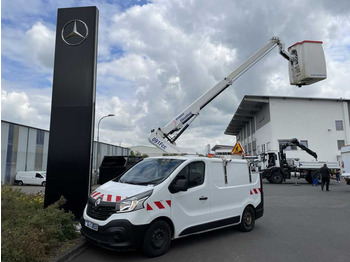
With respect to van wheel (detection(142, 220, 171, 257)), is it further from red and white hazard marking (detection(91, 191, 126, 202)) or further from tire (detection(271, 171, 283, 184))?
tire (detection(271, 171, 283, 184))

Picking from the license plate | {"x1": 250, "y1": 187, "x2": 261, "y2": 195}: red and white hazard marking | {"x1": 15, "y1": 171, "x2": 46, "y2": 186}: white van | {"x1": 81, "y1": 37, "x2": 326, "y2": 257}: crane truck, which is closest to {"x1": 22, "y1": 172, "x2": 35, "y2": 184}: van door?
{"x1": 15, "y1": 171, "x2": 46, "y2": 186}: white van

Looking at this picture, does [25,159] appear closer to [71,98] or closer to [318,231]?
[71,98]

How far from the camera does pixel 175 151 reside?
42.5 feet

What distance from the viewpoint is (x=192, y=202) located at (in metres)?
6.05

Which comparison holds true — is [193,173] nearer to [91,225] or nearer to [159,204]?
[159,204]

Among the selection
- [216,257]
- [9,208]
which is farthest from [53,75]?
[216,257]

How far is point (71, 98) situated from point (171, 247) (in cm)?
491

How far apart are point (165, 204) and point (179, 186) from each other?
440mm

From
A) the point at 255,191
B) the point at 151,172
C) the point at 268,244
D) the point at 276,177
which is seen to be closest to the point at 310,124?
the point at 276,177

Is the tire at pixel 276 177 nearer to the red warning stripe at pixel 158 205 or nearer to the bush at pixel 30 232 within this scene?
the red warning stripe at pixel 158 205

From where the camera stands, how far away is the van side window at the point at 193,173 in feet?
20.0

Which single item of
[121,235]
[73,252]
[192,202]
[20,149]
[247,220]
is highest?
[20,149]

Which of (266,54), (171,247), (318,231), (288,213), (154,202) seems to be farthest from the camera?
(266,54)

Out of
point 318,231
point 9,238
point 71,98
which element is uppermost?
point 71,98
